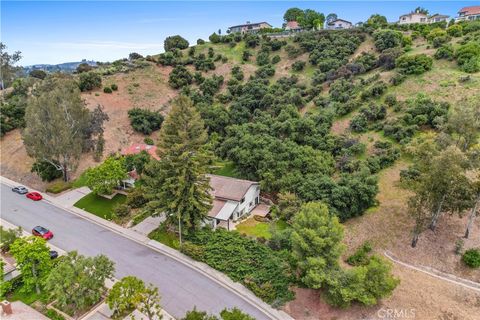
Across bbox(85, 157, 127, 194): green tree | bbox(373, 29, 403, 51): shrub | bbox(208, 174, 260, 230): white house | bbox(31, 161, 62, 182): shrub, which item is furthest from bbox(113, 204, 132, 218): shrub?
bbox(373, 29, 403, 51): shrub

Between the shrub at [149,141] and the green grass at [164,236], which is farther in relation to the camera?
the shrub at [149,141]

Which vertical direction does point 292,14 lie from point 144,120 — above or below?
above

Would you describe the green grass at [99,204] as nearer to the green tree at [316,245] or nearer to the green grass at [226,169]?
the green grass at [226,169]

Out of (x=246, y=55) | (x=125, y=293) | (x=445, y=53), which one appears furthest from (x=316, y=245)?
(x=246, y=55)

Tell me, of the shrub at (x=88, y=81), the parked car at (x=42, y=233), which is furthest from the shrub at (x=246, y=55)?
the parked car at (x=42, y=233)

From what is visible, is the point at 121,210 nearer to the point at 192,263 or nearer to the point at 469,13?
the point at 192,263

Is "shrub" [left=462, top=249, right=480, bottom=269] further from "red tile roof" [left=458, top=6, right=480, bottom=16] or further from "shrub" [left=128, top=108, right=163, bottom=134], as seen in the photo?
"red tile roof" [left=458, top=6, right=480, bottom=16]
